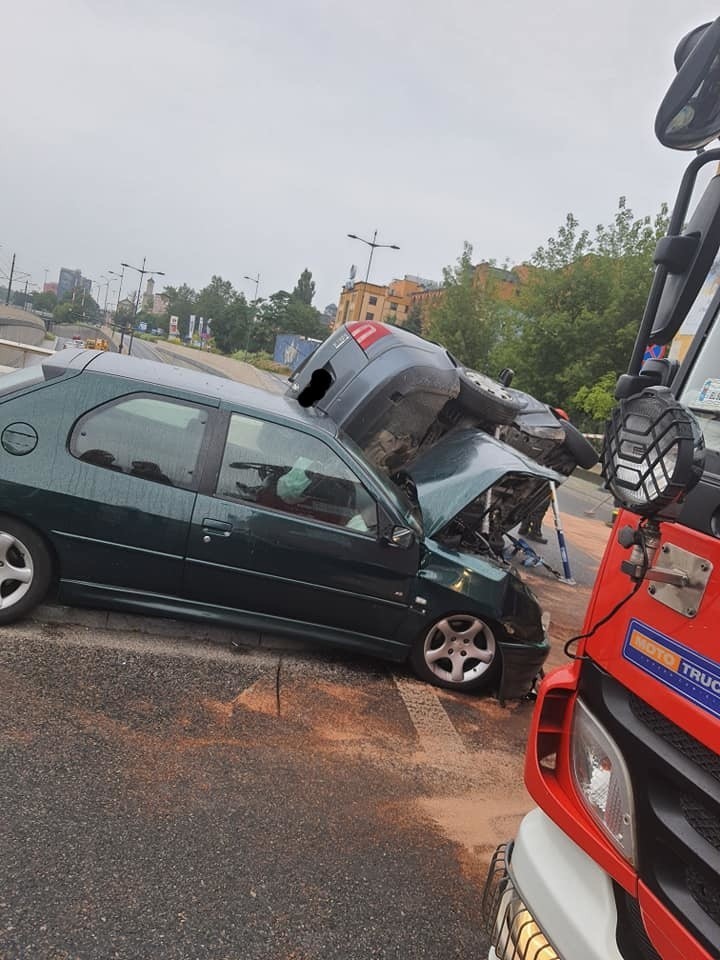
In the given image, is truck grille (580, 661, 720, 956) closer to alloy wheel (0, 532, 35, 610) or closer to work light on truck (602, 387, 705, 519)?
work light on truck (602, 387, 705, 519)

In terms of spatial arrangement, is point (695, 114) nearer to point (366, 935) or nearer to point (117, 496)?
point (366, 935)

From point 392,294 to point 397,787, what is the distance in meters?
106

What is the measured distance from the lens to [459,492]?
4.73 meters

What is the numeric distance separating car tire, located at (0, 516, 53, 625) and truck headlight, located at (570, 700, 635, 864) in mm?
3083

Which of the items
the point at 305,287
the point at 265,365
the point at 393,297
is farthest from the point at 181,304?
the point at 265,365

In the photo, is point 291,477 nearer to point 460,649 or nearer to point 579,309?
point 460,649

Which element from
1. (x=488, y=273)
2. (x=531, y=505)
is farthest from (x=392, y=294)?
(x=531, y=505)

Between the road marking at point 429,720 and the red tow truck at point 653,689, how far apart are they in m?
1.73

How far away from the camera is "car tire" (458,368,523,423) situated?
721cm

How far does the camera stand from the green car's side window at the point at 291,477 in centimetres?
418

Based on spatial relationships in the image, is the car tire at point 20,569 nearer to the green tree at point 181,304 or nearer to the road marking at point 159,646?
the road marking at point 159,646

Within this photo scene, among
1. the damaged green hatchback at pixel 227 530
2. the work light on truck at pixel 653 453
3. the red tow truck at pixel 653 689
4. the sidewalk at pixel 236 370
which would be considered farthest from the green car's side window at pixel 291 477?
the sidewalk at pixel 236 370

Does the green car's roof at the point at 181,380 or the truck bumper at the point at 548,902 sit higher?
the green car's roof at the point at 181,380

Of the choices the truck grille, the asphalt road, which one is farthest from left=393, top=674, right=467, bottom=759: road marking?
the truck grille
